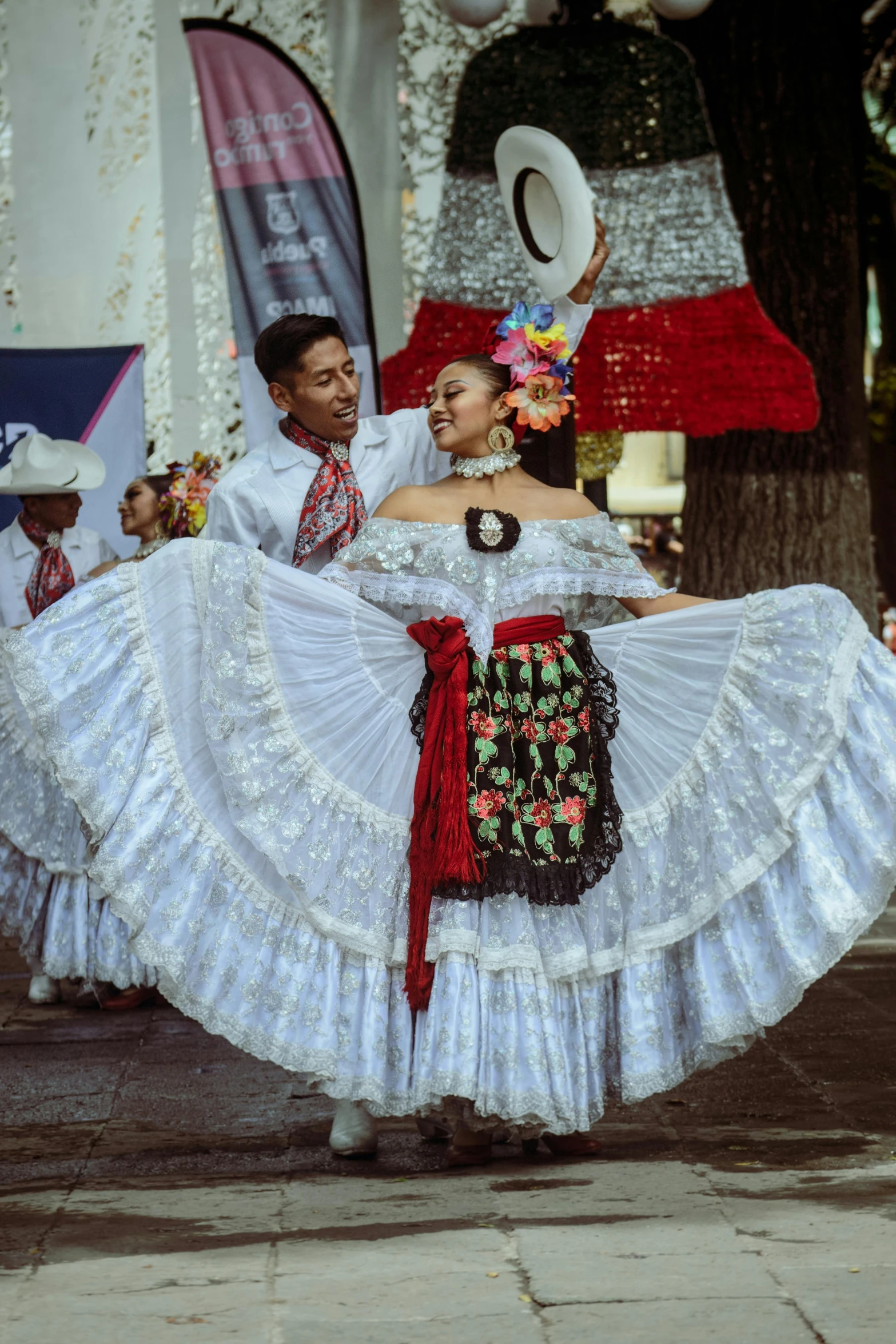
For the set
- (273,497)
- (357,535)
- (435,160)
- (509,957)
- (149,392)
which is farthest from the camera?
(149,392)

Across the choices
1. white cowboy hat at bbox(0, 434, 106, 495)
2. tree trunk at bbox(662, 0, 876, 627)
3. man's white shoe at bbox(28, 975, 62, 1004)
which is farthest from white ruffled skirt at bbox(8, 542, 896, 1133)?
tree trunk at bbox(662, 0, 876, 627)

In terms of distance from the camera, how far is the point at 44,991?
6.53m

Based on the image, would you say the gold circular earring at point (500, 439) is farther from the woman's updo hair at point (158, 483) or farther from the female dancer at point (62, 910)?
the woman's updo hair at point (158, 483)

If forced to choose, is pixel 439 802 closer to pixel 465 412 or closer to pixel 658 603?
pixel 658 603

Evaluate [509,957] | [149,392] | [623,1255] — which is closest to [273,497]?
[509,957]

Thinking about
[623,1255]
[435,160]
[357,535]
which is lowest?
[623,1255]

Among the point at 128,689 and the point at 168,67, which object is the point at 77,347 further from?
the point at 128,689

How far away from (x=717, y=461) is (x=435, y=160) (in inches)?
80.8

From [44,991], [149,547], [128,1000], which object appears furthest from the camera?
[149,547]

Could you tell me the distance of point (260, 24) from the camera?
8.95m

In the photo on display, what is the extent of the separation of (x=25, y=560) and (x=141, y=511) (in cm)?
54

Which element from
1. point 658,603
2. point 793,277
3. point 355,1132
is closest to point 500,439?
point 658,603

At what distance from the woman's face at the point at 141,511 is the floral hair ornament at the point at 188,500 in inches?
18.7

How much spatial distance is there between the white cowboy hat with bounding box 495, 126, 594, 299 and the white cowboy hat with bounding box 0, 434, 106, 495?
2943 mm
